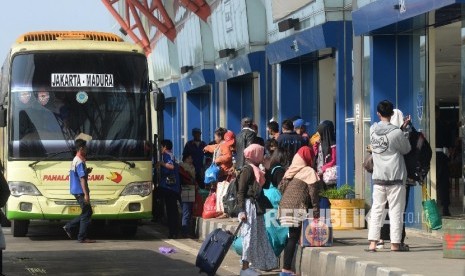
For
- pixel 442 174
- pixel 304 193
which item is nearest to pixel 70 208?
pixel 442 174

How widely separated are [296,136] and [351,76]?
109 inches

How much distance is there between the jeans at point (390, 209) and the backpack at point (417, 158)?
263mm

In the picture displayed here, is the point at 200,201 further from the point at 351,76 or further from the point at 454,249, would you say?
the point at 454,249

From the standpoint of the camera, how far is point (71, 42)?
72.8 ft

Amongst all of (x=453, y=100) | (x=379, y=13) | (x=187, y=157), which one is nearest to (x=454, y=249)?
(x=379, y=13)

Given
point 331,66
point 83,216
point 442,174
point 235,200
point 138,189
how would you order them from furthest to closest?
point 331,66
point 138,189
point 442,174
point 83,216
point 235,200

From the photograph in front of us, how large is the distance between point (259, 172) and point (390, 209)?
5.28 ft

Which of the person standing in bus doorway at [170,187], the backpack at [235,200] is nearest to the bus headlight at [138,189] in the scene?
the person standing in bus doorway at [170,187]

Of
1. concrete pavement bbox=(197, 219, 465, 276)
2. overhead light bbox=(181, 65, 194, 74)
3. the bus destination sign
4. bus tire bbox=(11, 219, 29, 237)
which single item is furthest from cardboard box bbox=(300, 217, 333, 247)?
overhead light bbox=(181, 65, 194, 74)

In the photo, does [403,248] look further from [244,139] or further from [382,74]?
[244,139]

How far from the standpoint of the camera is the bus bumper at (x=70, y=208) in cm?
2111

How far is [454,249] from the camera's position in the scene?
1455 centimetres

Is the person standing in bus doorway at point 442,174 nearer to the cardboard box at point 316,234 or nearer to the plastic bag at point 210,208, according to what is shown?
the plastic bag at point 210,208

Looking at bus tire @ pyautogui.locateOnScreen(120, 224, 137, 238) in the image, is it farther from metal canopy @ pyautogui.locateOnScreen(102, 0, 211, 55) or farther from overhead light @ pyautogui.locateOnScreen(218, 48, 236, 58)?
metal canopy @ pyautogui.locateOnScreen(102, 0, 211, 55)
